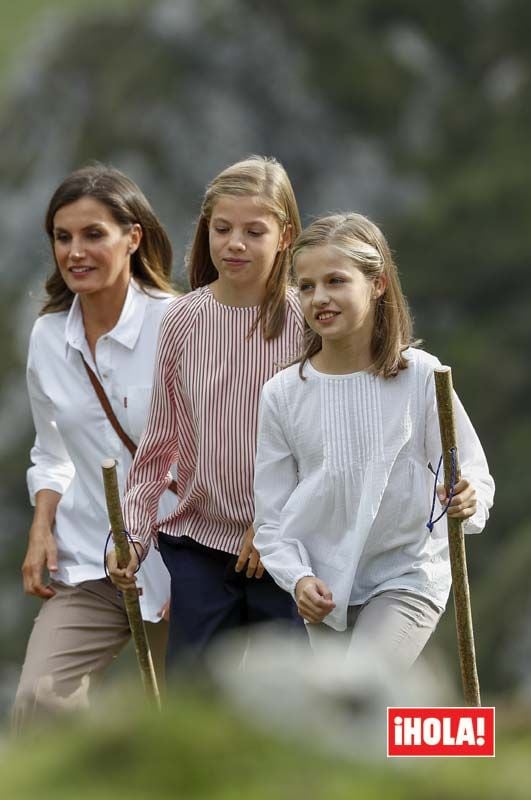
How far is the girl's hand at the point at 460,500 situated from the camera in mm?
3471

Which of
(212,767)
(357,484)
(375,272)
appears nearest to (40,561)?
(357,484)

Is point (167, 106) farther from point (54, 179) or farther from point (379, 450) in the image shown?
point (379, 450)

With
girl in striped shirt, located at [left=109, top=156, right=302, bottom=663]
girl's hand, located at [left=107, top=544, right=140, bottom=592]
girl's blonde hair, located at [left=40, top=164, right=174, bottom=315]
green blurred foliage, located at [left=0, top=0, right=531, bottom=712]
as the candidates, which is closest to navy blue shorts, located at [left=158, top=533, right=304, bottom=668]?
girl in striped shirt, located at [left=109, top=156, right=302, bottom=663]

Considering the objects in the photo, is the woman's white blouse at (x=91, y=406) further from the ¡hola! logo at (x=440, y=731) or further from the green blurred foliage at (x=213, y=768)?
the green blurred foliage at (x=213, y=768)

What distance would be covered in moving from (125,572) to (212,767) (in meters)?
2.67

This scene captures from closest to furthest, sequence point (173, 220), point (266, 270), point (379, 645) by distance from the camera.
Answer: point (379, 645) → point (266, 270) → point (173, 220)

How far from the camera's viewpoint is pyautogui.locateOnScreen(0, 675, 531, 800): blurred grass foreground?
129 centimetres

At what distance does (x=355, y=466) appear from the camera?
3.65 metres

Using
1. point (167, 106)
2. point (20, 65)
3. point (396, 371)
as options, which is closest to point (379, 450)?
point (396, 371)

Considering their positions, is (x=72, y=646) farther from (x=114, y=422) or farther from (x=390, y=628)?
(x=390, y=628)

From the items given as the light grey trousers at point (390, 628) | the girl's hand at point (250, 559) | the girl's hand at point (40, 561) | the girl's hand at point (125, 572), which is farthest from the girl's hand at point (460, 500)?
the girl's hand at point (40, 561)

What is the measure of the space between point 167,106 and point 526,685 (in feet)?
39.7

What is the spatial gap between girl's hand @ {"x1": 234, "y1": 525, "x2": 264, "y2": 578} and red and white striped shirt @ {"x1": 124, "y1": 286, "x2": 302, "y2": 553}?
63 mm

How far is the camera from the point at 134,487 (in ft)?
13.5
